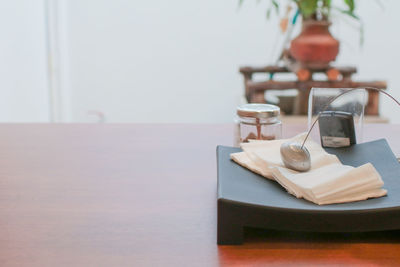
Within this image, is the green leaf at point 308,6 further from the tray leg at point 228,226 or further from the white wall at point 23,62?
the tray leg at point 228,226

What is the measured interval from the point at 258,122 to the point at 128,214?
35cm

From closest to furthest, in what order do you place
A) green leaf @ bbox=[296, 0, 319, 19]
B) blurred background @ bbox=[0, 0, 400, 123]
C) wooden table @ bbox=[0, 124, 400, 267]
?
1. wooden table @ bbox=[0, 124, 400, 267]
2. green leaf @ bbox=[296, 0, 319, 19]
3. blurred background @ bbox=[0, 0, 400, 123]

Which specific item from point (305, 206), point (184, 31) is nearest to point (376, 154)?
point (305, 206)

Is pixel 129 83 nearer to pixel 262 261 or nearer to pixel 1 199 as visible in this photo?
pixel 1 199

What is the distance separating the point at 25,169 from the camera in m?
0.96

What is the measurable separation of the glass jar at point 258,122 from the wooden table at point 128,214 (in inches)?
3.6

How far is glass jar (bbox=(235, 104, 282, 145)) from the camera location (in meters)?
0.97

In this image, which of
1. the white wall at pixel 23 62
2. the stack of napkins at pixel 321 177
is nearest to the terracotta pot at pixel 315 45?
the white wall at pixel 23 62

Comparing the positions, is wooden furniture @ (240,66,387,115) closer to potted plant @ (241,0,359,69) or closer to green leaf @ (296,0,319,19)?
potted plant @ (241,0,359,69)

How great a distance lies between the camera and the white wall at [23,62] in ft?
7.89

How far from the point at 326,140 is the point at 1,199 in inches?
23.3

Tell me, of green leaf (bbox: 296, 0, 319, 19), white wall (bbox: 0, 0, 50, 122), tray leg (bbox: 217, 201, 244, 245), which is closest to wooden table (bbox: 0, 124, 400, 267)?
tray leg (bbox: 217, 201, 244, 245)

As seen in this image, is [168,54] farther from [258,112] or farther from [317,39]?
[258,112]

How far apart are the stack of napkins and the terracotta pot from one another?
60.3 inches
